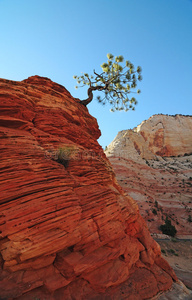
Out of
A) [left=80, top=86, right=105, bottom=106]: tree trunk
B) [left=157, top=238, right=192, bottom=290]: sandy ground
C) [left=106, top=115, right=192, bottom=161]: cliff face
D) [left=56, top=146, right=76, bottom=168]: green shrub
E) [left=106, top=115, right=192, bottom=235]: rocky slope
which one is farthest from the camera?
[left=106, top=115, right=192, bottom=161]: cliff face

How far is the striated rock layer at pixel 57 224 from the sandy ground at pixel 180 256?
4793mm

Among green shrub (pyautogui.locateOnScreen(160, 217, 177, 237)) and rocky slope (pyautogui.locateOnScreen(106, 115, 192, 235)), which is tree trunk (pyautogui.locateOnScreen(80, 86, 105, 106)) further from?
green shrub (pyautogui.locateOnScreen(160, 217, 177, 237))

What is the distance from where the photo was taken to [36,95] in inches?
416

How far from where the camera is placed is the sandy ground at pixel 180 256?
12.5m

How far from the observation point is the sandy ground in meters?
12.5

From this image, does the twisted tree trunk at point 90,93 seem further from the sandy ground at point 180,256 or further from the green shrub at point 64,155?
the sandy ground at point 180,256

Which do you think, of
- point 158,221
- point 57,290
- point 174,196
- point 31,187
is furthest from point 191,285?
point 174,196

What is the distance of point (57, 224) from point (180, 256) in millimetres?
19232

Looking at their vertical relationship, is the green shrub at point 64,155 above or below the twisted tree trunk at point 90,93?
below

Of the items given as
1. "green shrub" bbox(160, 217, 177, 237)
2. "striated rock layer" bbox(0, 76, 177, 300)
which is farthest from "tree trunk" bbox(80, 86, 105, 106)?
"green shrub" bbox(160, 217, 177, 237)

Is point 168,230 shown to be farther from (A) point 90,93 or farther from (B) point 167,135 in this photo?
(B) point 167,135

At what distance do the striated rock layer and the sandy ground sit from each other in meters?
4.79

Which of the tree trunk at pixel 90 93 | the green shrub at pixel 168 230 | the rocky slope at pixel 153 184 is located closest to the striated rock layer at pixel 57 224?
the tree trunk at pixel 90 93

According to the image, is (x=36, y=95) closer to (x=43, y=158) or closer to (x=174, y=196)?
(x=43, y=158)
